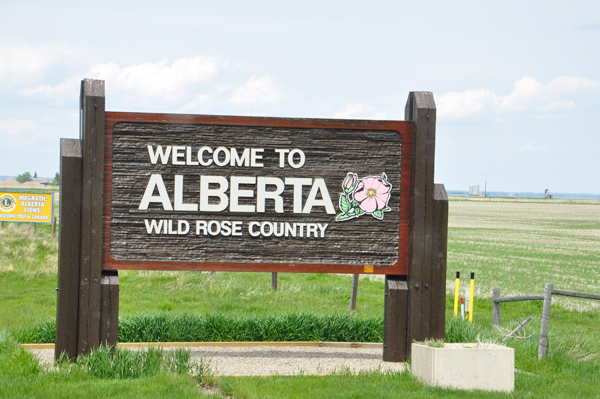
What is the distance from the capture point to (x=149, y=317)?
10055 mm

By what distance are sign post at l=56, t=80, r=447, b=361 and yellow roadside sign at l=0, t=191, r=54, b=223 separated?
63.4ft

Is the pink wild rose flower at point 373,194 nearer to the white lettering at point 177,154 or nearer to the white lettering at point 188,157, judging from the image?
the white lettering at point 188,157

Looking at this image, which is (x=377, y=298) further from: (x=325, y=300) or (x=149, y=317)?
(x=149, y=317)

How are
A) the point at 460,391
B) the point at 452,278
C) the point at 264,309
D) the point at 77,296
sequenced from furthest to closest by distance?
1. the point at 452,278
2. the point at 264,309
3. the point at 77,296
4. the point at 460,391

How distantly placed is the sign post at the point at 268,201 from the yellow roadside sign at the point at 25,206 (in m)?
19.3

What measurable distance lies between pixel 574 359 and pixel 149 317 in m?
6.28

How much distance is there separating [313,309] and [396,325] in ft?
16.8

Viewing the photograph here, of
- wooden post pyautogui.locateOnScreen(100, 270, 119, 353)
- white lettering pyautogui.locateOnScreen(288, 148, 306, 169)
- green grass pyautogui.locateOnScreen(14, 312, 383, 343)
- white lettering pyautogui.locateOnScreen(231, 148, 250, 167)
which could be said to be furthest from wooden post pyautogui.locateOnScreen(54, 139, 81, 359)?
white lettering pyautogui.locateOnScreen(288, 148, 306, 169)

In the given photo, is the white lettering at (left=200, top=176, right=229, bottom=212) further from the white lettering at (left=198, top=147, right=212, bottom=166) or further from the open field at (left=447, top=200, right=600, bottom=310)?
the open field at (left=447, top=200, right=600, bottom=310)

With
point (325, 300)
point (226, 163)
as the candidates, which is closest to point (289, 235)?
point (226, 163)

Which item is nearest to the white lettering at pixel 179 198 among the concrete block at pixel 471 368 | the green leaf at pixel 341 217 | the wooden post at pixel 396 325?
the green leaf at pixel 341 217

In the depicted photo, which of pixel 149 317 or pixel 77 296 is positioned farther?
pixel 149 317

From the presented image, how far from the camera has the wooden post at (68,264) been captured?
822 cm

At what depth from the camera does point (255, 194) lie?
8719mm
